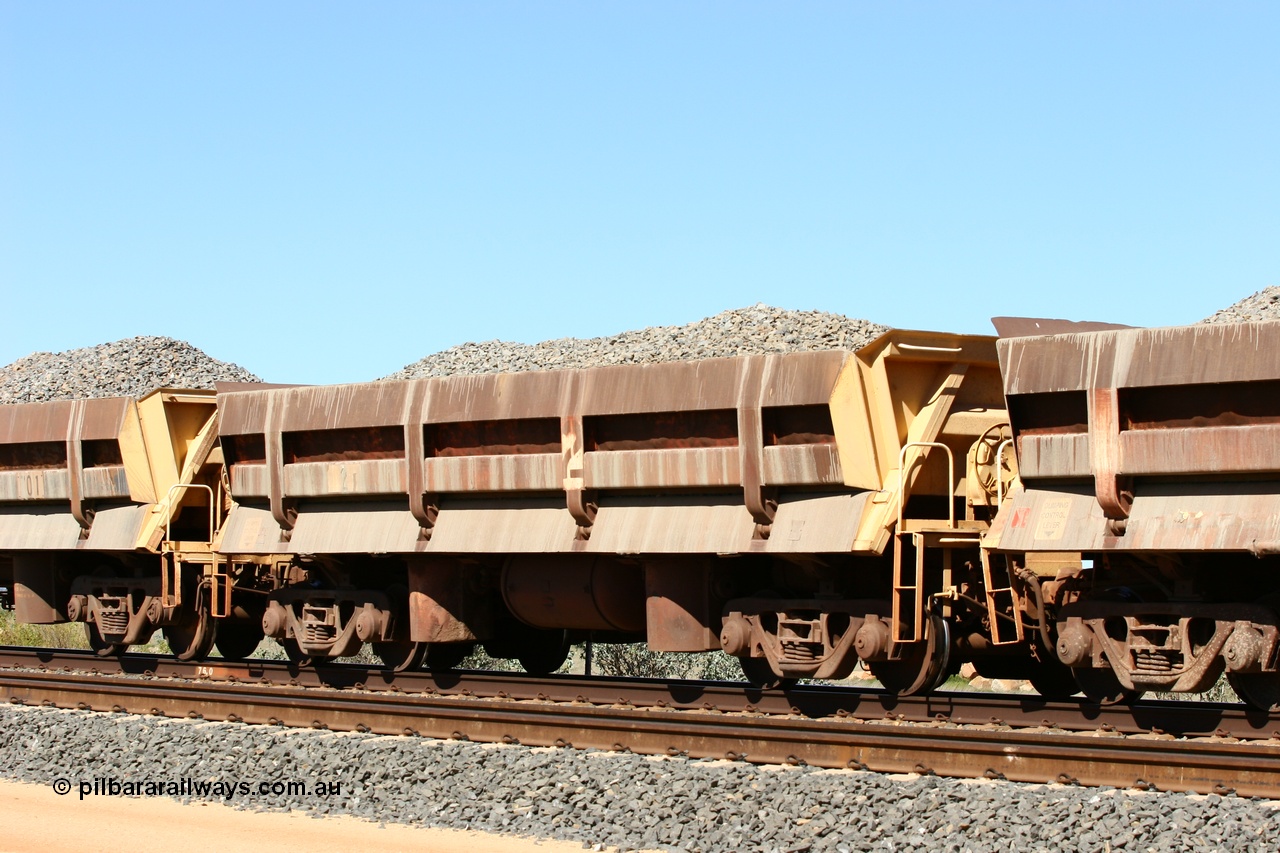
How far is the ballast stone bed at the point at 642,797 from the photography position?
24.6 feet

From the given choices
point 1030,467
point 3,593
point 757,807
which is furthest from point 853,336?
point 757,807

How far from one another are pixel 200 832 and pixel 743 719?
3.68 m

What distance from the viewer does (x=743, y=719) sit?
10484mm

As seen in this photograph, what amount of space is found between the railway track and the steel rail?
1 centimetres

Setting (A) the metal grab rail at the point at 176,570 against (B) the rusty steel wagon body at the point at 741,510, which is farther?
(A) the metal grab rail at the point at 176,570

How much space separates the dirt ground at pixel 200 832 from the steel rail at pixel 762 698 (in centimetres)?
354

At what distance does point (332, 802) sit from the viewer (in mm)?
9477

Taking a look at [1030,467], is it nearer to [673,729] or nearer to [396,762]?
[673,729]

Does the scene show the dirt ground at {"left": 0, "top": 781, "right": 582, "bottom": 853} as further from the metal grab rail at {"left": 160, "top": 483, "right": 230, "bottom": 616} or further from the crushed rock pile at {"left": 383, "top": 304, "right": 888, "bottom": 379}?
the crushed rock pile at {"left": 383, "top": 304, "right": 888, "bottom": 379}

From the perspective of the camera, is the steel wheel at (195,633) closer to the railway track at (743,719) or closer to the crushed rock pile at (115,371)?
the railway track at (743,719)

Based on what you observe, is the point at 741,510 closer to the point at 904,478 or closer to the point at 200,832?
the point at 904,478

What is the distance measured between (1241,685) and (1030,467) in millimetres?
1909

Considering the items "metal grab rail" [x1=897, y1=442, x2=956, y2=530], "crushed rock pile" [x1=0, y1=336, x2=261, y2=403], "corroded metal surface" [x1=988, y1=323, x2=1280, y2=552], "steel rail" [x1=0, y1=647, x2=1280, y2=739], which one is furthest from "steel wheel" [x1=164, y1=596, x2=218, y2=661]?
"crushed rock pile" [x1=0, y1=336, x2=261, y2=403]

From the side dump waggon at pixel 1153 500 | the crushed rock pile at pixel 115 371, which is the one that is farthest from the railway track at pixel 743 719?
the crushed rock pile at pixel 115 371
